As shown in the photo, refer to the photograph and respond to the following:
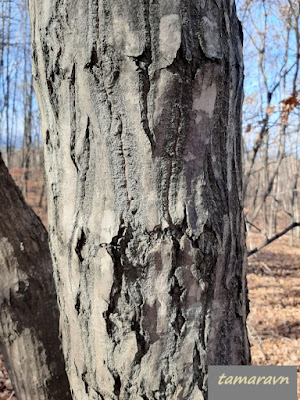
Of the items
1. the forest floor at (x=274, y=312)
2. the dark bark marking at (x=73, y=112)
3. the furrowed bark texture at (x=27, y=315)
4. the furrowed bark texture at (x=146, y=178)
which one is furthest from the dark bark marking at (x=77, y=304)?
the forest floor at (x=274, y=312)

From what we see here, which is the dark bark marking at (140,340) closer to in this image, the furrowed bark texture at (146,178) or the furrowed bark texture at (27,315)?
the furrowed bark texture at (146,178)

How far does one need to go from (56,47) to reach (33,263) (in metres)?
0.68

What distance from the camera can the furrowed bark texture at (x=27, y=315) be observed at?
1047 mm

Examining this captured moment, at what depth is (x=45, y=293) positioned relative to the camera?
3.57 ft

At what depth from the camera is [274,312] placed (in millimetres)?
5199

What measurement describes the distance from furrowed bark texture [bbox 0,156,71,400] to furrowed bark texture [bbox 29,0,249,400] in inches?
17.5

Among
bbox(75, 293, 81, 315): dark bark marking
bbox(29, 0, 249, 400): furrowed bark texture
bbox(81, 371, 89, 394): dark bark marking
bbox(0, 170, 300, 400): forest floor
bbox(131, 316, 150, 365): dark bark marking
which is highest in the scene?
bbox(29, 0, 249, 400): furrowed bark texture

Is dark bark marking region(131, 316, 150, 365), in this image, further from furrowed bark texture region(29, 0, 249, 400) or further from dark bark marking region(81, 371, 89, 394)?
dark bark marking region(81, 371, 89, 394)

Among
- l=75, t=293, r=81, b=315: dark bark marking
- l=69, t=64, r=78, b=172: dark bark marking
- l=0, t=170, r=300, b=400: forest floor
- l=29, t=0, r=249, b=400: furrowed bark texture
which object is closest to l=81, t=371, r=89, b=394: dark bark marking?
l=29, t=0, r=249, b=400: furrowed bark texture

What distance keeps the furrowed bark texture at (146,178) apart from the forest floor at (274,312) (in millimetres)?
1769

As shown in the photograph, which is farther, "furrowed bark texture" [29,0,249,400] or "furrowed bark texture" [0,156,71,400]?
"furrowed bark texture" [0,156,71,400]

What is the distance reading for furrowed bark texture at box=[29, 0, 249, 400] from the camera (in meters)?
0.59

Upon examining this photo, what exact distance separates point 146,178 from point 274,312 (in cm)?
522

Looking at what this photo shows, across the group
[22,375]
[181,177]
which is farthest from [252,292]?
[181,177]
